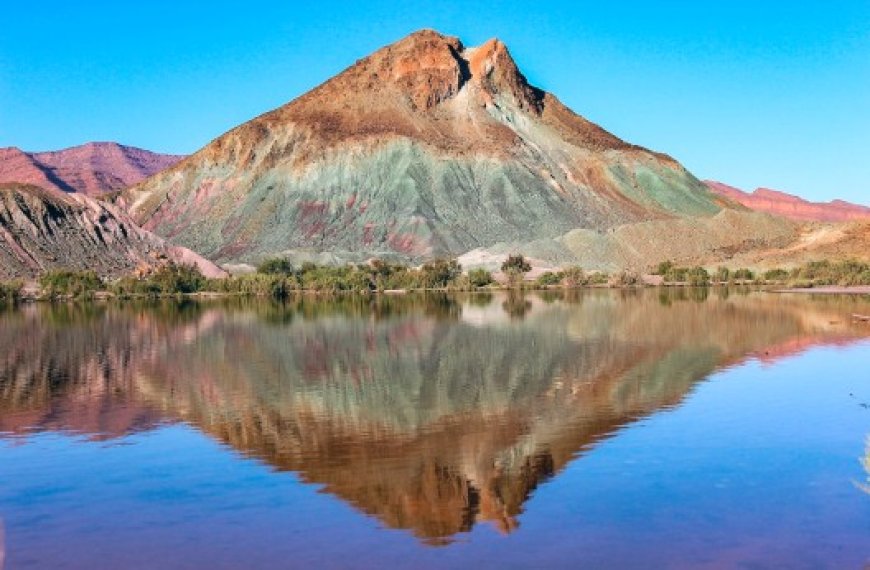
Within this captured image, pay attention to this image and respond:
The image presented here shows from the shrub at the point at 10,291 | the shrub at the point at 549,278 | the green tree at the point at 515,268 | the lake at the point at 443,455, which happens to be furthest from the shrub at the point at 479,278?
the lake at the point at 443,455

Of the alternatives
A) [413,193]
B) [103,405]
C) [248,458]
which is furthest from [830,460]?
[413,193]

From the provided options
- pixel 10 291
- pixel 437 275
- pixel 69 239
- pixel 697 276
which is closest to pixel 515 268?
pixel 437 275

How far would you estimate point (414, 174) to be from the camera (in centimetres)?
14588

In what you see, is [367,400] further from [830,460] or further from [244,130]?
[244,130]

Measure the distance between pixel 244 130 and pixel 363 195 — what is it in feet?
105

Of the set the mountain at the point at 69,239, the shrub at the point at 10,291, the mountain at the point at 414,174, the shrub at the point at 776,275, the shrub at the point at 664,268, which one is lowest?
the shrub at the point at 10,291

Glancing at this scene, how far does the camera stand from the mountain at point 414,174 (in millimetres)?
139375

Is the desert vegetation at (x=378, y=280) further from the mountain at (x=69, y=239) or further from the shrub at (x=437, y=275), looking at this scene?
the mountain at (x=69, y=239)

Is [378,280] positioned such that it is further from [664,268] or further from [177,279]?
[664,268]

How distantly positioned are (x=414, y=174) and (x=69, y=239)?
168 feet

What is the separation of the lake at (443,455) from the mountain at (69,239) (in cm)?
7260

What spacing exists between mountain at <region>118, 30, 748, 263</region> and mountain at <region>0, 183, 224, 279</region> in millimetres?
14716

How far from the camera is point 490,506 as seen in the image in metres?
15.1

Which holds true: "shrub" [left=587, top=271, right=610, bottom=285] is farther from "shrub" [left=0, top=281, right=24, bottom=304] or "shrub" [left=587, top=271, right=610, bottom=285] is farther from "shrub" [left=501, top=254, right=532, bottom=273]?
"shrub" [left=0, top=281, right=24, bottom=304]
